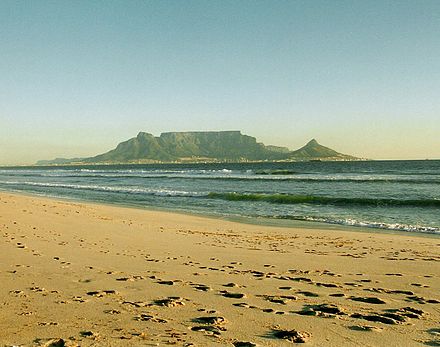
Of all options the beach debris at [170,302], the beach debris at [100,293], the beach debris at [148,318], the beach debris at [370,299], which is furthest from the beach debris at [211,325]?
the beach debris at [370,299]

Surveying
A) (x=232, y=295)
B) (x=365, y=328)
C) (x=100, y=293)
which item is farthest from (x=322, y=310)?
(x=100, y=293)

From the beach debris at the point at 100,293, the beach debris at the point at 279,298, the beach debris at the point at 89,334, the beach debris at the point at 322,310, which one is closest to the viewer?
the beach debris at the point at 89,334

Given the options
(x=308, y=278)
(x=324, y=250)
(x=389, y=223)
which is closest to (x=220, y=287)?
(x=308, y=278)

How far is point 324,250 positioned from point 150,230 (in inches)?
239

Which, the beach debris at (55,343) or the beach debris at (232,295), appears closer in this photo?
the beach debris at (55,343)

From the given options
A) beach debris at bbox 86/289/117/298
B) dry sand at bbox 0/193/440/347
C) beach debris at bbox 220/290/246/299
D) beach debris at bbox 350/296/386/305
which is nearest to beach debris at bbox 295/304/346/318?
dry sand at bbox 0/193/440/347

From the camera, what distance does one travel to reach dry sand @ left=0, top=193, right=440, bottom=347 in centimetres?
400

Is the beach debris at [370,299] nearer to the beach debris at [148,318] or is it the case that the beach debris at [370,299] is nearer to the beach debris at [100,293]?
the beach debris at [148,318]

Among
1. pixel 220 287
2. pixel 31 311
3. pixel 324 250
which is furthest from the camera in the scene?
pixel 324 250

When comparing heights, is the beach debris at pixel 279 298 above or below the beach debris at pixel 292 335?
below

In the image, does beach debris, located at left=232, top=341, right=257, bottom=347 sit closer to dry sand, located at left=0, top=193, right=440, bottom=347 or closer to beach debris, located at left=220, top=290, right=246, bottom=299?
dry sand, located at left=0, top=193, right=440, bottom=347

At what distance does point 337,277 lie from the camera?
6.69 m

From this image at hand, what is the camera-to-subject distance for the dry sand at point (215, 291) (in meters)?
4.00

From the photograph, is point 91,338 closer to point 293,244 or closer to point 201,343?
point 201,343
